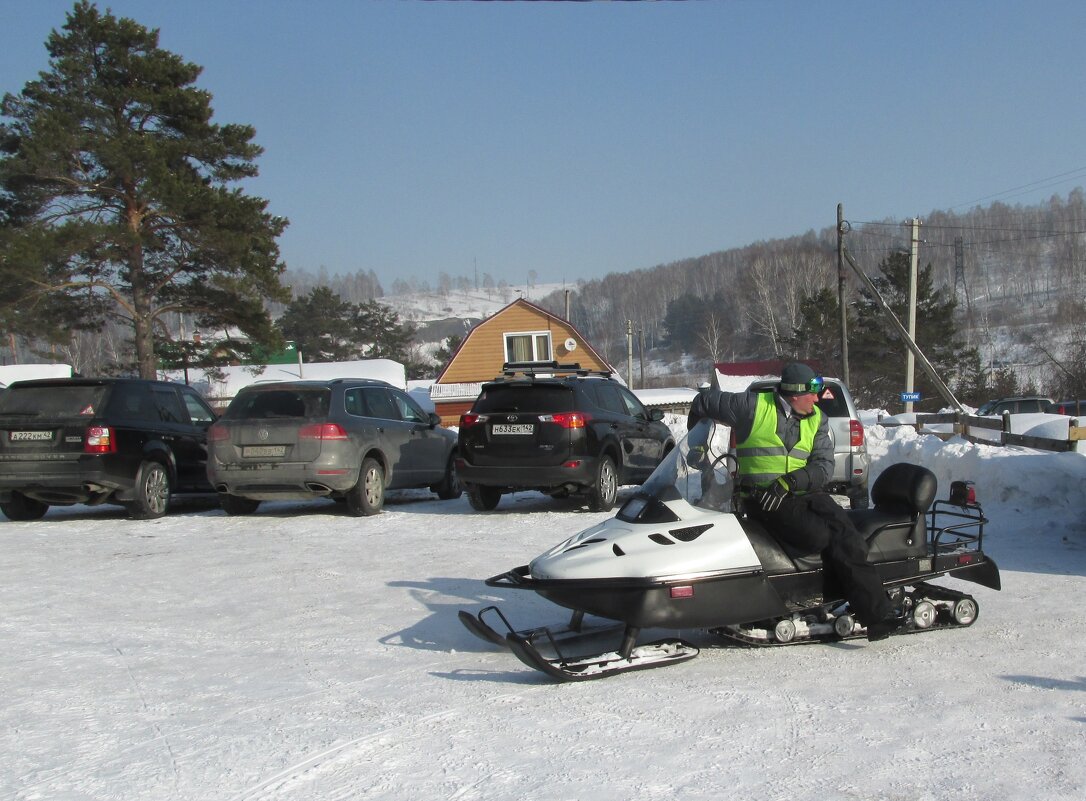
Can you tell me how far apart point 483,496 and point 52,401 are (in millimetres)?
5248

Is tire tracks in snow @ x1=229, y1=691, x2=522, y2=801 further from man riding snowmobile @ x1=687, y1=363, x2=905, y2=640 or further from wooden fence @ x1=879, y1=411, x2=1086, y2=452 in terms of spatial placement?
wooden fence @ x1=879, y1=411, x2=1086, y2=452

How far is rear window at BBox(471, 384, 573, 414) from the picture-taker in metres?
12.5

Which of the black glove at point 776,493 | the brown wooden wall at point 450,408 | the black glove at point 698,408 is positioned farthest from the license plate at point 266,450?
the brown wooden wall at point 450,408

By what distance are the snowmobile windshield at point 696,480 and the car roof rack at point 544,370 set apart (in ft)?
24.5

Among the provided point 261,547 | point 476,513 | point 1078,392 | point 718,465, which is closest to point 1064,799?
point 718,465

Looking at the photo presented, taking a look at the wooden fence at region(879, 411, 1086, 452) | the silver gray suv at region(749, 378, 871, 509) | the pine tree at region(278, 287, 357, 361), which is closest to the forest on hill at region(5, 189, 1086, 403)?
the pine tree at region(278, 287, 357, 361)

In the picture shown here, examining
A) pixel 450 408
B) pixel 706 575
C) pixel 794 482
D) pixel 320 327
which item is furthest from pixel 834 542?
pixel 320 327

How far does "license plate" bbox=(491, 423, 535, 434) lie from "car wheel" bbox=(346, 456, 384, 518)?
5.23 feet

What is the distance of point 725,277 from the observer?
12200 cm

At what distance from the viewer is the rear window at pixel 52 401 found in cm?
1198

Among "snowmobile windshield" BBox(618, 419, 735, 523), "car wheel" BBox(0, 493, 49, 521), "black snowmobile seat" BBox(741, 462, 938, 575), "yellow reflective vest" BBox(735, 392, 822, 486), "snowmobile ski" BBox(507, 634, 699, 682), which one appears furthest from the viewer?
"car wheel" BBox(0, 493, 49, 521)

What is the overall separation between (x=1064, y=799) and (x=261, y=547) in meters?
8.15

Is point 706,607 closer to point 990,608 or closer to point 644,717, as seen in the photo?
point 644,717

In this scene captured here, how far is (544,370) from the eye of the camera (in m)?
16.1
